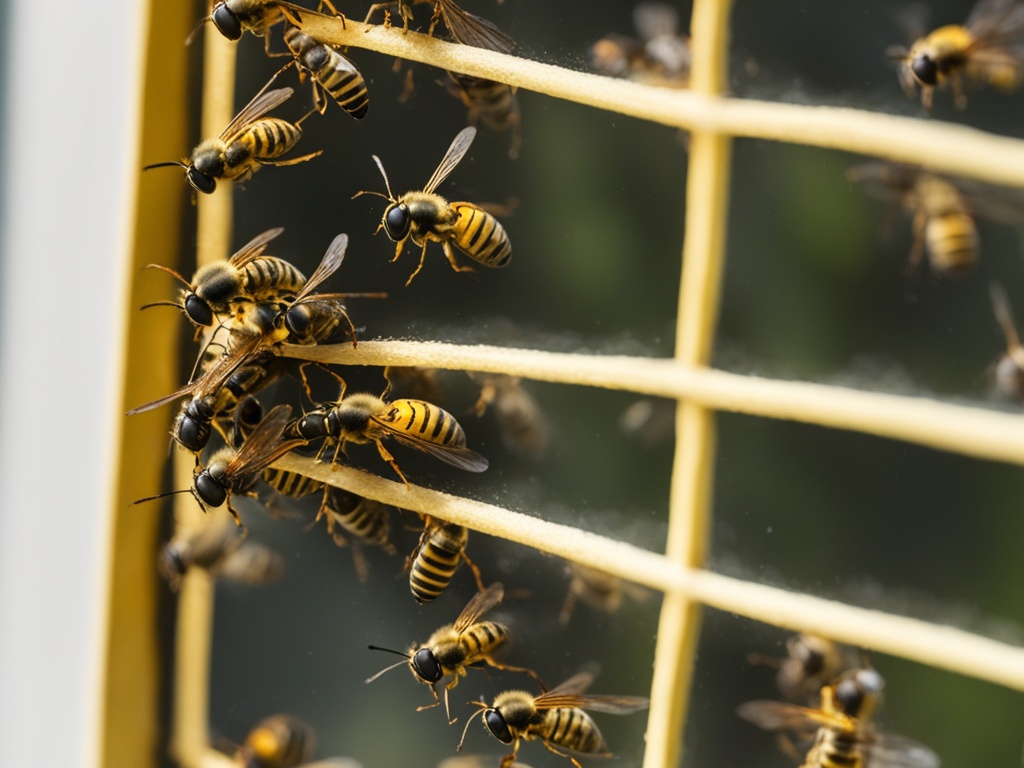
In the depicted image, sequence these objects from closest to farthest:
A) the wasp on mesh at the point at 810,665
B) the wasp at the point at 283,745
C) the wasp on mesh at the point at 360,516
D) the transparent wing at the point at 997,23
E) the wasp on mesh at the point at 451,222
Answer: the transparent wing at the point at 997,23 → the wasp on mesh at the point at 810,665 → the wasp on mesh at the point at 451,222 → the wasp on mesh at the point at 360,516 → the wasp at the point at 283,745

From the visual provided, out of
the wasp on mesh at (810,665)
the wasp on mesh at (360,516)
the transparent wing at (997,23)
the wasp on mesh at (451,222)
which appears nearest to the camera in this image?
the transparent wing at (997,23)

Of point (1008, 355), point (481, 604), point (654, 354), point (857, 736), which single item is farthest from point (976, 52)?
point (481, 604)

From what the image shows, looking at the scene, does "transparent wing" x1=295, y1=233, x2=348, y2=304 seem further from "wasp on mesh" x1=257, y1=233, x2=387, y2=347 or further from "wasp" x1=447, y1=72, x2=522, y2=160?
"wasp" x1=447, y1=72, x2=522, y2=160

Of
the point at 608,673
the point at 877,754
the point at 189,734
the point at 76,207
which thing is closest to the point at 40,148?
the point at 76,207

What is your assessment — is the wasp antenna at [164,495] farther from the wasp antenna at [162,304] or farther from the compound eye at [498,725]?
the compound eye at [498,725]

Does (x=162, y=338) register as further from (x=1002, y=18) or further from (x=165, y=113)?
(x=1002, y=18)

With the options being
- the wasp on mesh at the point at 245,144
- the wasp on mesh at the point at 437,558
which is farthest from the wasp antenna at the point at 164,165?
the wasp on mesh at the point at 437,558

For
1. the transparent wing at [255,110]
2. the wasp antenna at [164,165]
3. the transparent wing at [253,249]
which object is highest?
the transparent wing at [255,110]
